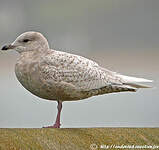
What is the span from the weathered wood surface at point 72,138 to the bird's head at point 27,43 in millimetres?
1065

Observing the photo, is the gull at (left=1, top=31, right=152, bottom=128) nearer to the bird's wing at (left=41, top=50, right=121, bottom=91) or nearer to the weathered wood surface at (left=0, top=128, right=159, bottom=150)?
the bird's wing at (left=41, top=50, right=121, bottom=91)

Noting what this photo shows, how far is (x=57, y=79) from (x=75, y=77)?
239 millimetres

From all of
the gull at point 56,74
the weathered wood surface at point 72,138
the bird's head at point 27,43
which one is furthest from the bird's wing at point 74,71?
the weathered wood surface at point 72,138

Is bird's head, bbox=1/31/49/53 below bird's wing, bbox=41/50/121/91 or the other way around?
the other way around

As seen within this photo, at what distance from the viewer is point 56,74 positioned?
5738 mm

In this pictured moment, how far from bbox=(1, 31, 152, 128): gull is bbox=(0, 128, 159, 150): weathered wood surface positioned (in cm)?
36

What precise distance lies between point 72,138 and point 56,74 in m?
0.80

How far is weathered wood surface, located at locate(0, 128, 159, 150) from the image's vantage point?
203 inches

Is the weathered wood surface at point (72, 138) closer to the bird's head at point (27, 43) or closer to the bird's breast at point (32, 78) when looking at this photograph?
the bird's breast at point (32, 78)

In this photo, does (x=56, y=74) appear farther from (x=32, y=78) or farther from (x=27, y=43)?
(x=27, y=43)

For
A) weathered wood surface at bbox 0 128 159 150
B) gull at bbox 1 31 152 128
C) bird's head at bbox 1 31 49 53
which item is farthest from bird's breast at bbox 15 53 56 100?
weathered wood surface at bbox 0 128 159 150

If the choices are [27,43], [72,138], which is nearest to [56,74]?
[27,43]

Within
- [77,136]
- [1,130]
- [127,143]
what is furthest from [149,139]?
[1,130]

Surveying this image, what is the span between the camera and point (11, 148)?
5008 mm
